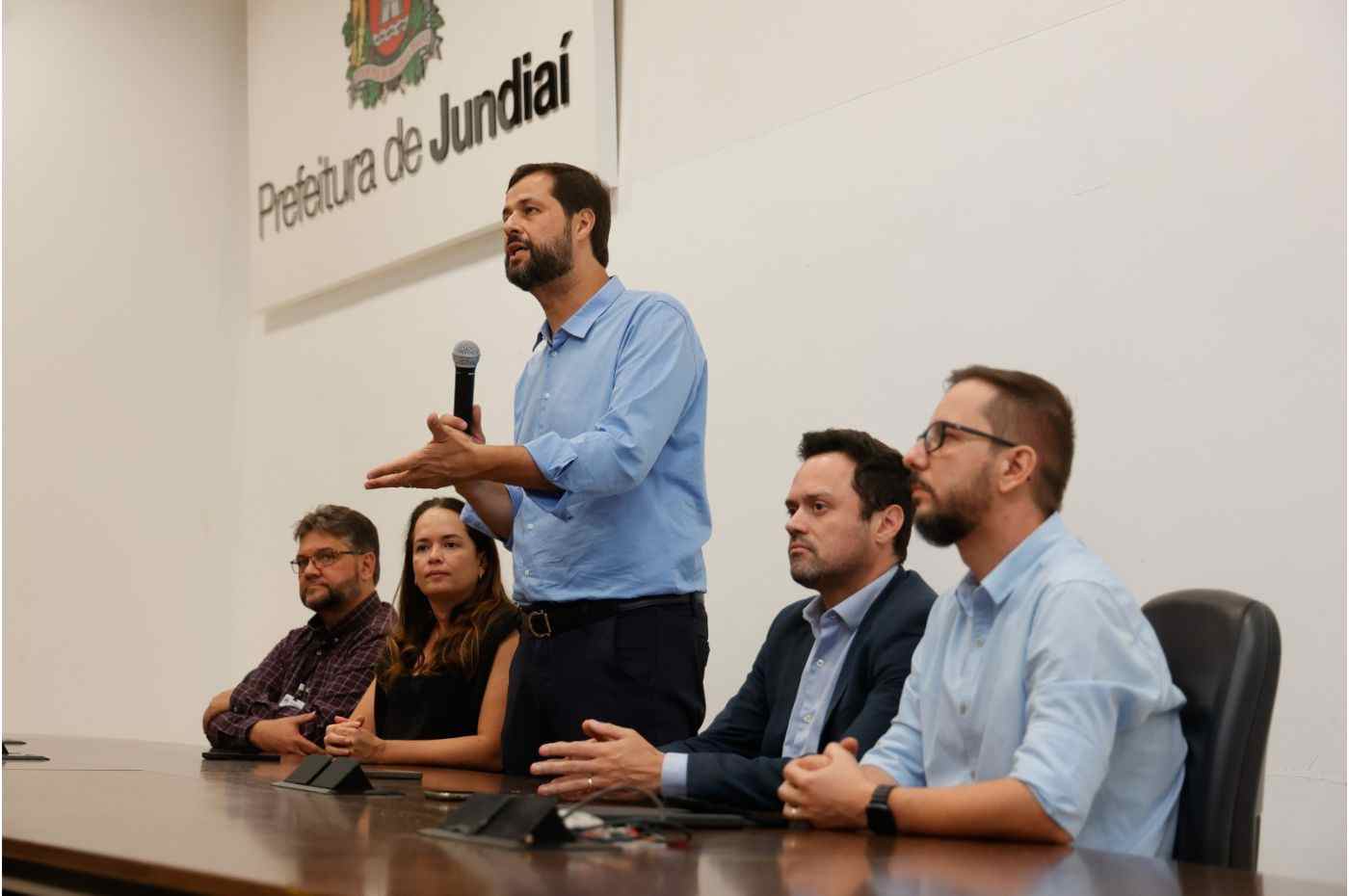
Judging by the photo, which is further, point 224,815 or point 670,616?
point 670,616

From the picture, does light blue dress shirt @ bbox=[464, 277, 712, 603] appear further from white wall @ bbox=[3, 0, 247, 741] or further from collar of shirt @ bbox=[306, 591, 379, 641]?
white wall @ bbox=[3, 0, 247, 741]

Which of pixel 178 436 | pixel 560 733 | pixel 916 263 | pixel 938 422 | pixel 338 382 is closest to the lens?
pixel 938 422

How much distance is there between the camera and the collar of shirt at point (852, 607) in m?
2.53

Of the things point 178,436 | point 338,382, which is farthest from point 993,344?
point 178,436

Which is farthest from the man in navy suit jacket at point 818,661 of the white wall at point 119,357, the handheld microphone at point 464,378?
the white wall at point 119,357

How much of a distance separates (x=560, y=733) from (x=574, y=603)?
0.24 m

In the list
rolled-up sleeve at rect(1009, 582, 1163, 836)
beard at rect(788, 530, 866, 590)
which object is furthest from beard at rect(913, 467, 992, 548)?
beard at rect(788, 530, 866, 590)

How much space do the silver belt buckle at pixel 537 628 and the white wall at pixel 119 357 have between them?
150 inches

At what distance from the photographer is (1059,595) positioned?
182cm

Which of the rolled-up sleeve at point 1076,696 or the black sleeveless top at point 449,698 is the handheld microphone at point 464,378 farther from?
the rolled-up sleeve at point 1076,696

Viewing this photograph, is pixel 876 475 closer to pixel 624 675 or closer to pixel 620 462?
pixel 620 462

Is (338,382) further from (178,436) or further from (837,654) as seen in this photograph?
(837,654)

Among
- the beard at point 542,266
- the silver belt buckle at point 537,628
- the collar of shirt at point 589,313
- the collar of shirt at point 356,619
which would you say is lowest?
the collar of shirt at point 356,619

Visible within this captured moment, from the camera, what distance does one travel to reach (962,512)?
2004 millimetres
